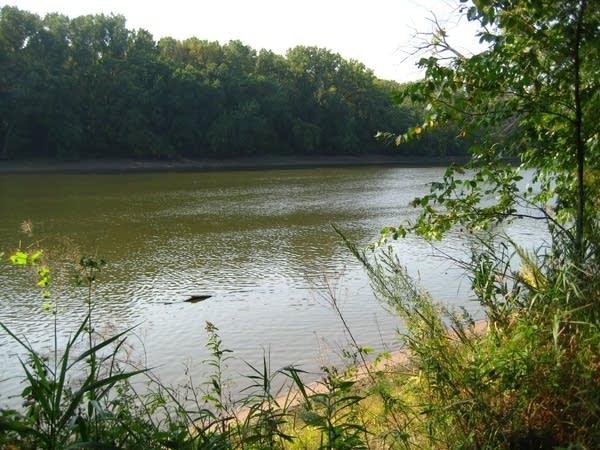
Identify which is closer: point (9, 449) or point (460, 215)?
Result: point (9, 449)

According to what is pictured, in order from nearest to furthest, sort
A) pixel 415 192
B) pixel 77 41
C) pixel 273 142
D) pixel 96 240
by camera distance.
Result: pixel 96 240 < pixel 415 192 < pixel 77 41 < pixel 273 142

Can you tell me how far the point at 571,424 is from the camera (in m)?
3.05

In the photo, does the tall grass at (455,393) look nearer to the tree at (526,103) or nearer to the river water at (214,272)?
the tree at (526,103)

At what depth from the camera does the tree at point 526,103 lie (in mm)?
3805

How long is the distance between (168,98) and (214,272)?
46873 millimetres

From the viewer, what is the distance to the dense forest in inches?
2007

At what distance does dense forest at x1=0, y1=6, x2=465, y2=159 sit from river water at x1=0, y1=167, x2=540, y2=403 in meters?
22.1

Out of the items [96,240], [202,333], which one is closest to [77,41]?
[96,240]

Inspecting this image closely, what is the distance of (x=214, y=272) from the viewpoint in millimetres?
14258

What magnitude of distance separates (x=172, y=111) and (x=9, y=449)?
5828 centimetres

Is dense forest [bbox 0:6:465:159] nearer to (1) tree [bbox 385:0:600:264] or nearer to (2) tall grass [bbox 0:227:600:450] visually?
(1) tree [bbox 385:0:600:264]

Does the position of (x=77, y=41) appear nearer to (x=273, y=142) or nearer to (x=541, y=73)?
(x=273, y=142)

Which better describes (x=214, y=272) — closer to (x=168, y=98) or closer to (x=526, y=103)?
(x=526, y=103)

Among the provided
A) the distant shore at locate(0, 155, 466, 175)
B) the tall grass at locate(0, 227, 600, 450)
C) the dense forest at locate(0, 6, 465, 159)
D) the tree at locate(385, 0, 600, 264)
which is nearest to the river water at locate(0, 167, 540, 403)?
the tree at locate(385, 0, 600, 264)
